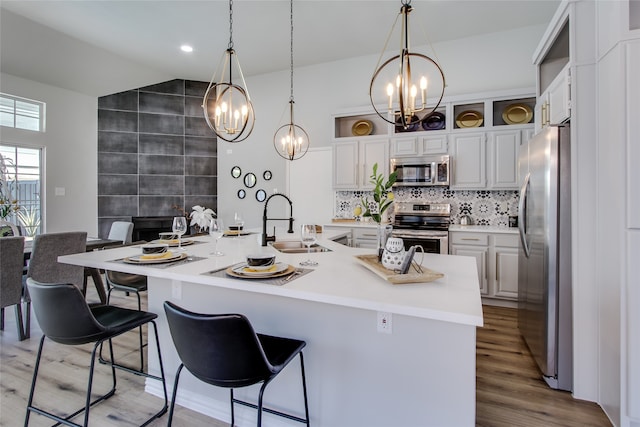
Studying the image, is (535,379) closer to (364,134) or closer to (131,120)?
(364,134)

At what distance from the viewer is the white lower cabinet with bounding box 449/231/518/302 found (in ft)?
12.1

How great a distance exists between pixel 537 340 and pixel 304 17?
4154mm

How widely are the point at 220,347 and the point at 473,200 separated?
4.12 metres

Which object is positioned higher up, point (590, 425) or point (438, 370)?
point (438, 370)

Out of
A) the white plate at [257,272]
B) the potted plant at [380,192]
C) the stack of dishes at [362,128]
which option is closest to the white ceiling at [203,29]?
the stack of dishes at [362,128]

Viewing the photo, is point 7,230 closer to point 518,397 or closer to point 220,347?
point 220,347

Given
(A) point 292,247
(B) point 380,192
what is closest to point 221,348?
(A) point 292,247

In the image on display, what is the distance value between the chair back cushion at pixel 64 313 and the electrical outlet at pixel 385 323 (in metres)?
1.36

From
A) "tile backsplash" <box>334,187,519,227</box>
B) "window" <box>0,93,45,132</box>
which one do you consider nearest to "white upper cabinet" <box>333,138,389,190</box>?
"tile backsplash" <box>334,187,519,227</box>

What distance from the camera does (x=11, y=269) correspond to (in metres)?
2.86

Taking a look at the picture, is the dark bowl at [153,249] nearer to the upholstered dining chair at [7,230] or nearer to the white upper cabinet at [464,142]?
the upholstered dining chair at [7,230]

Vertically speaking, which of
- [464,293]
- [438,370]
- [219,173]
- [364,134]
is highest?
[364,134]

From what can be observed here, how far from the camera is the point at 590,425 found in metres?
1.90

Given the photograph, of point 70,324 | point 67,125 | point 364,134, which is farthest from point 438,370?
point 67,125
